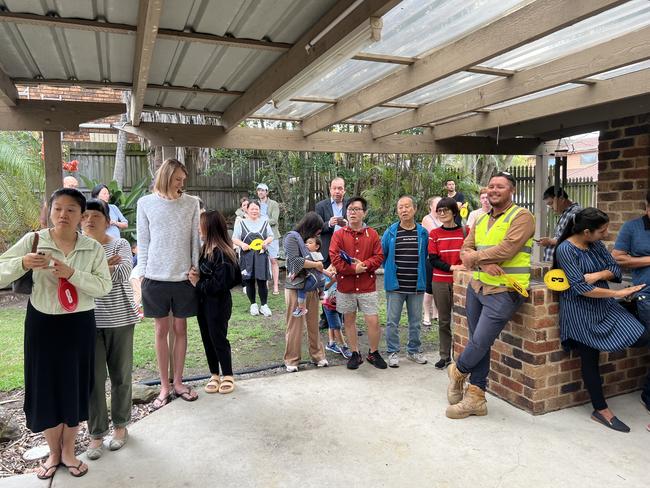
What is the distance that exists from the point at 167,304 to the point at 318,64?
2.13 meters

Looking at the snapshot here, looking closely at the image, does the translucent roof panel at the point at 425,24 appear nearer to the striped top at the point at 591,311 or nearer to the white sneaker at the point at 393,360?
the striped top at the point at 591,311

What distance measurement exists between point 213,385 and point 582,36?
13.2 ft

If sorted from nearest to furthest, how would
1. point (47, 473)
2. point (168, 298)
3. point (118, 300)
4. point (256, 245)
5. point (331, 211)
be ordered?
point (47, 473) < point (118, 300) < point (168, 298) < point (331, 211) < point (256, 245)

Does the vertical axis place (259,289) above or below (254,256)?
below

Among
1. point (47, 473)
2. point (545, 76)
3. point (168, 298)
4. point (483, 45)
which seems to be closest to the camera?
point (47, 473)

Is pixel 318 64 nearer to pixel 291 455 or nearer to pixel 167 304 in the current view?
pixel 167 304

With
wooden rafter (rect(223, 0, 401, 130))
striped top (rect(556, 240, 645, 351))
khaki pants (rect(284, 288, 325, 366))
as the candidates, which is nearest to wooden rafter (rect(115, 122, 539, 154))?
wooden rafter (rect(223, 0, 401, 130))

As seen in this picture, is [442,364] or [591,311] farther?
[442,364]

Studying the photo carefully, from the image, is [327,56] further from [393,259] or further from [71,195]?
[393,259]

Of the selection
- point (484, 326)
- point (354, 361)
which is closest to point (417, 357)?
point (354, 361)

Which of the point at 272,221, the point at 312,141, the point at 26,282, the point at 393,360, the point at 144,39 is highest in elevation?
the point at 144,39

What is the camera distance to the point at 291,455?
3.07 m

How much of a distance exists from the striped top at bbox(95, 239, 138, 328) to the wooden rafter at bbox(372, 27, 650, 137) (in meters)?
3.54

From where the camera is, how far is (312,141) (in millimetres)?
5965
